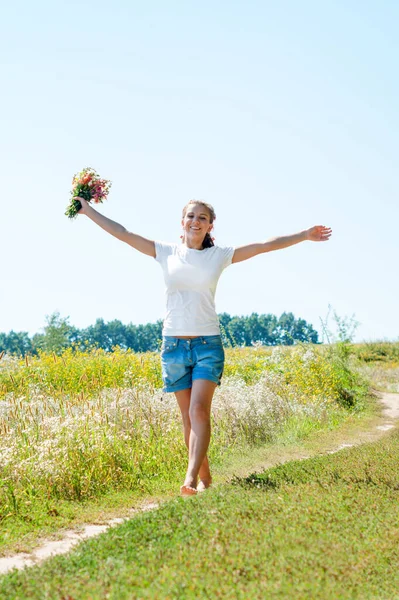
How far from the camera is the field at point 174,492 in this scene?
3.86 metres

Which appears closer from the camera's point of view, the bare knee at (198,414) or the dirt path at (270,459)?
the dirt path at (270,459)

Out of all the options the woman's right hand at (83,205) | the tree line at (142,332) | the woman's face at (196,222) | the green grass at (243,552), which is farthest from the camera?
the tree line at (142,332)

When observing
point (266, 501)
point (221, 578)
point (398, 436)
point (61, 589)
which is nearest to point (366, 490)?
point (266, 501)

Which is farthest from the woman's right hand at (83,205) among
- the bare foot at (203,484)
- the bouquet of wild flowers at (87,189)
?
the bare foot at (203,484)

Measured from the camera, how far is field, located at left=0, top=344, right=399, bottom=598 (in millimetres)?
3855

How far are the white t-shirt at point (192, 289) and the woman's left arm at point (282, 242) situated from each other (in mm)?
112

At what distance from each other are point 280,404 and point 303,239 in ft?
18.4

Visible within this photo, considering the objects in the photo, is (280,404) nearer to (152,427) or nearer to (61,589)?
(152,427)

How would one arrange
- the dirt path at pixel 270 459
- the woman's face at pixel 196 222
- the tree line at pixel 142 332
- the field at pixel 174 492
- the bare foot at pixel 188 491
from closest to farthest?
the field at pixel 174 492, the dirt path at pixel 270 459, the bare foot at pixel 188 491, the woman's face at pixel 196 222, the tree line at pixel 142 332

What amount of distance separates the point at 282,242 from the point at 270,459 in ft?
10.7

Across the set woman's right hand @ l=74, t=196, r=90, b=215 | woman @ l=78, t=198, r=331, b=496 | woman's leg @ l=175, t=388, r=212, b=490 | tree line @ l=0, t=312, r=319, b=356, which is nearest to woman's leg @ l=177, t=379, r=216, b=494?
woman @ l=78, t=198, r=331, b=496

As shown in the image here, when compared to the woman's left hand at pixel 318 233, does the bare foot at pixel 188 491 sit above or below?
below

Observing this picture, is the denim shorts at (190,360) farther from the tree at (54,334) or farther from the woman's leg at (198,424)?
the tree at (54,334)

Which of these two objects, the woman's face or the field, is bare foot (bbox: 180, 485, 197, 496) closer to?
the field
